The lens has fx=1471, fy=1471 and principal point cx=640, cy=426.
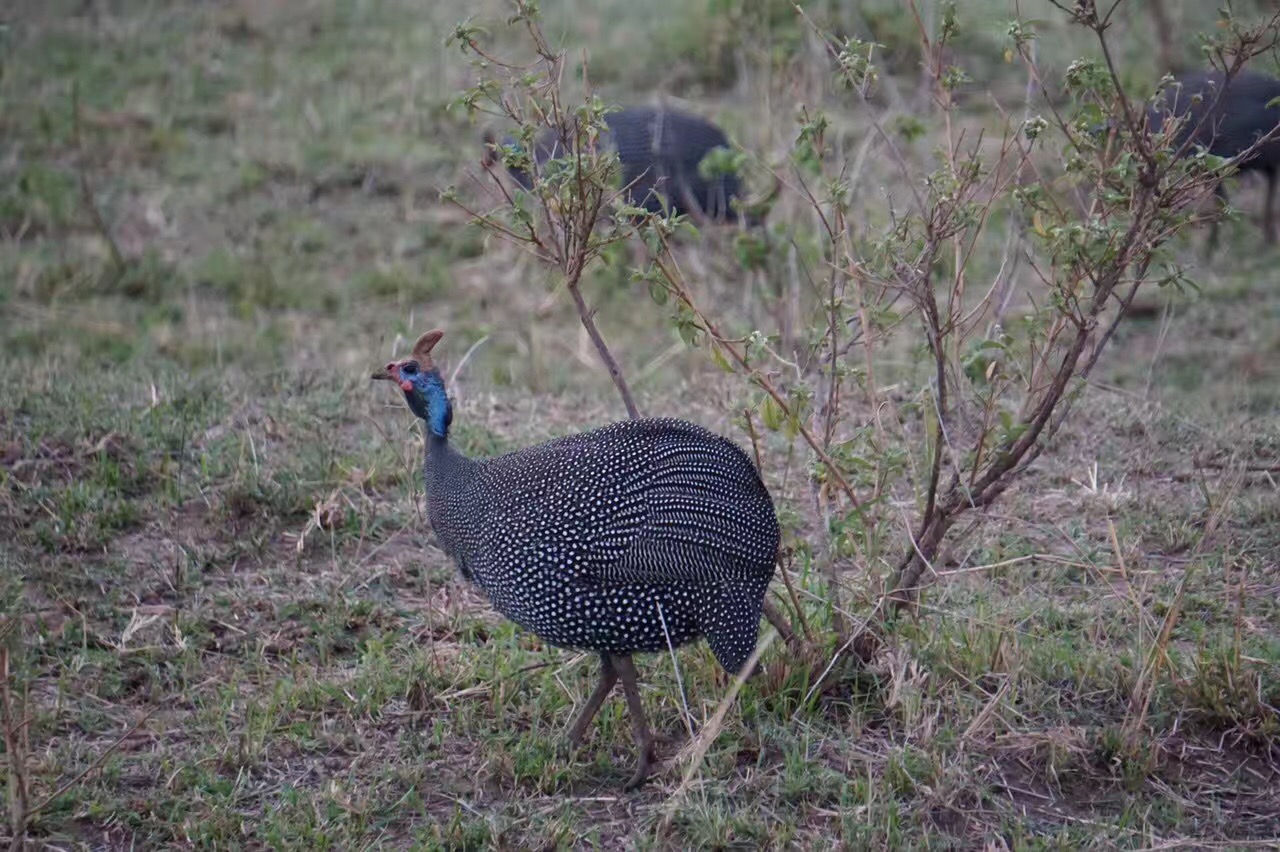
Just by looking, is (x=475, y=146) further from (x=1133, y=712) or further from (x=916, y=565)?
(x=1133, y=712)

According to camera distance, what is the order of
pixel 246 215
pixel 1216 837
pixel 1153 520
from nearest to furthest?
pixel 1216 837 < pixel 1153 520 < pixel 246 215

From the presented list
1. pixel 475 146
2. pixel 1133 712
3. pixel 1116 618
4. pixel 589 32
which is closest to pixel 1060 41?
pixel 589 32

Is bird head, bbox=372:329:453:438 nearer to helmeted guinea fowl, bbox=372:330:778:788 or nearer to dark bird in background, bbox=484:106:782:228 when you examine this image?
helmeted guinea fowl, bbox=372:330:778:788

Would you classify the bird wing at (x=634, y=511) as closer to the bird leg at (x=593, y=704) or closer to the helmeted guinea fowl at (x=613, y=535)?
the helmeted guinea fowl at (x=613, y=535)

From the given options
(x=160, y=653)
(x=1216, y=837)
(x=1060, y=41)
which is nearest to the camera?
(x=1216, y=837)

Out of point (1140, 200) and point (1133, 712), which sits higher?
point (1140, 200)

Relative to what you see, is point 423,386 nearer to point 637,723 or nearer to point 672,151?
point 637,723

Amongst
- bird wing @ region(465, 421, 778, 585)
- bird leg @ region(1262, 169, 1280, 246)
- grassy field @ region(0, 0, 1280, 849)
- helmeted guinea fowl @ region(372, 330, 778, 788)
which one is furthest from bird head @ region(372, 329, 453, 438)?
bird leg @ region(1262, 169, 1280, 246)

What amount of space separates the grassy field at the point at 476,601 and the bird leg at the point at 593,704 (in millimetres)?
73

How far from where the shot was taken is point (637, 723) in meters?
3.61

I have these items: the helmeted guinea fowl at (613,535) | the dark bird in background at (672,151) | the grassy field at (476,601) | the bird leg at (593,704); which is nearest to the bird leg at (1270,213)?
the grassy field at (476,601)

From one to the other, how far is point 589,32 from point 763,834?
776 cm

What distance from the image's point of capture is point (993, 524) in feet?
15.5

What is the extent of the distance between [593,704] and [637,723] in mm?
178
